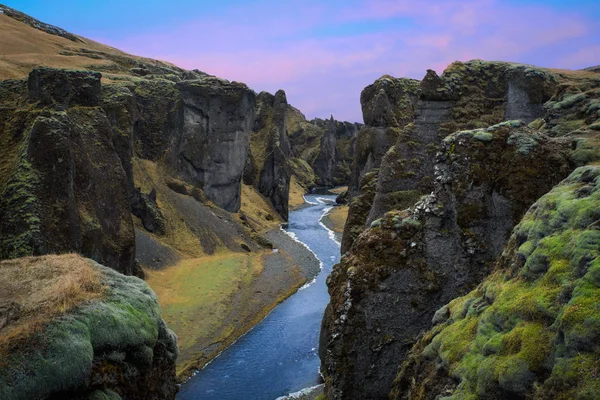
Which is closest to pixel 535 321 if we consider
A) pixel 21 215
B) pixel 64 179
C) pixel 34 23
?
pixel 21 215

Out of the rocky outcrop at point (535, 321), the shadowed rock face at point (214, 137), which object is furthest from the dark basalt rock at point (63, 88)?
the rocky outcrop at point (535, 321)

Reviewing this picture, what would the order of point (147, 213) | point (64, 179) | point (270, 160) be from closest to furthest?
1. point (64, 179)
2. point (147, 213)
3. point (270, 160)

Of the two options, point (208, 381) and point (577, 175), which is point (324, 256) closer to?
point (208, 381)

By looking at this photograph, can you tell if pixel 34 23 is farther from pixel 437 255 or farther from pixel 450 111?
pixel 437 255

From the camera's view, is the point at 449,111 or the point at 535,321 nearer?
the point at 535,321

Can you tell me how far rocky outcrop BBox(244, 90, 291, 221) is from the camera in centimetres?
12331

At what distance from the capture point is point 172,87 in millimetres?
97625

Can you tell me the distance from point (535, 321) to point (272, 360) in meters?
32.4

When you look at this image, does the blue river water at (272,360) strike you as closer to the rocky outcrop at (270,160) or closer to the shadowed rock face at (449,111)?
the shadowed rock face at (449,111)

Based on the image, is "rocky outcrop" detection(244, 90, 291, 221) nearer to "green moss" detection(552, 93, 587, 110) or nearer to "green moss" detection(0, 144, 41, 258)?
"green moss" detection(0, 144, 41, 258)

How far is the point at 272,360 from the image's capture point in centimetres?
4112

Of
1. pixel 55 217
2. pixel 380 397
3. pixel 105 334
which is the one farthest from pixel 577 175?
pixel 55 217

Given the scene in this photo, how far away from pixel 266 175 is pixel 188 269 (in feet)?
210

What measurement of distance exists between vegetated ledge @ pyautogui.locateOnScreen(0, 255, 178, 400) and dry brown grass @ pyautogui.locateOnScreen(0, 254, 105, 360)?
31 millimetres
